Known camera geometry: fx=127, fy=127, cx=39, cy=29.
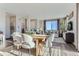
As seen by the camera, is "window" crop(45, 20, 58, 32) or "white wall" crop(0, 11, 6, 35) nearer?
"white wall" crop(0, 11, 6, 35)

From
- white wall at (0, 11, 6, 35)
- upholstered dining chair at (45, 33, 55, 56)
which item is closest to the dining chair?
white wall at (0, 11, 6, 35)

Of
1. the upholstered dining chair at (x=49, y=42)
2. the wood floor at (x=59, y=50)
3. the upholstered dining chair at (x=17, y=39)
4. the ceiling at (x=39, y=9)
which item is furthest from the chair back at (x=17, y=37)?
the upholstered dining chair at (x=49, y=42)

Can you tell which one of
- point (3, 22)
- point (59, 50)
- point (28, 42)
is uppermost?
point (3, 22)

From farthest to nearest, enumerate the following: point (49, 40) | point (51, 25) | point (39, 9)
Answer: point (51, 25)
point (49, 40)
point (39, 9)

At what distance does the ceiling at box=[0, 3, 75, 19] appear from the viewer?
383 centimetres

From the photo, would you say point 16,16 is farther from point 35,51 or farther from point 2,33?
point 35,51

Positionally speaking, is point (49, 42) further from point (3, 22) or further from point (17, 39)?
point (3, 22)

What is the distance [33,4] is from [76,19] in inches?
56.8

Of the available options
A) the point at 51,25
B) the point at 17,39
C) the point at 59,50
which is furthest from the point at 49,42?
the point at 17,39

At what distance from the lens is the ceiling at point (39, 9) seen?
383cm

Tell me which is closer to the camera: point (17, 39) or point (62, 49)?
point (62, 49)

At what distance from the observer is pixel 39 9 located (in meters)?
4.01

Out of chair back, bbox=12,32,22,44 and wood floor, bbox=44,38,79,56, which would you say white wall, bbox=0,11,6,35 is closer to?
chair back, bbox=12,32,22,44

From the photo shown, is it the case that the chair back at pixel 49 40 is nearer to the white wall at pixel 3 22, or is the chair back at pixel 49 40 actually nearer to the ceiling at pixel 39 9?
the ceiling at pixel 39 9
